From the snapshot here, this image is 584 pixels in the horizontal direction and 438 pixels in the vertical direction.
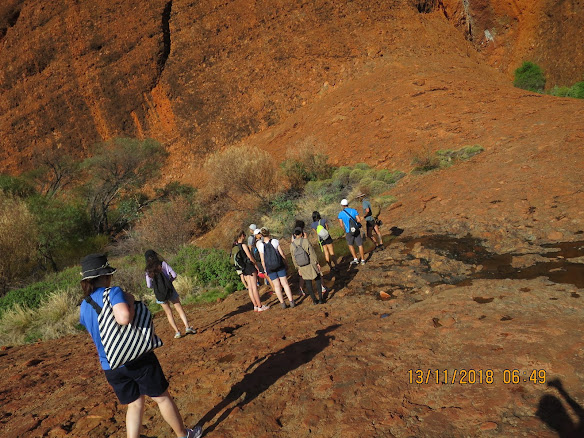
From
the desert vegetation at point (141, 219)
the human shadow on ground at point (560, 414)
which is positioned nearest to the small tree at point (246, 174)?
the desert vegetation at point (141, 219)

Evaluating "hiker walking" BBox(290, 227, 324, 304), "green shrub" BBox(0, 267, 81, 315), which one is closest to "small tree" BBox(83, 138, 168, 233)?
"green shrub" BBox(0, 267, 81, 315)

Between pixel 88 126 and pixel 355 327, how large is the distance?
35848mm

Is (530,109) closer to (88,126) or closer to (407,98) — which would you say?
(407,98)

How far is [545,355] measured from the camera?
3.28m

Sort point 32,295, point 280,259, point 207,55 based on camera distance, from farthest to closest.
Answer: point 207,55 → point 32,295 → point 280,259

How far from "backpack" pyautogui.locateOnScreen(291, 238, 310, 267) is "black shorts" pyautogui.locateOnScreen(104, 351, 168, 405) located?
3.62m

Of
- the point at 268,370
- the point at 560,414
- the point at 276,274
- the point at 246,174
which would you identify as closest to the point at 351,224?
the point at 276,274

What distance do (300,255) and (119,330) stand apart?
384cm

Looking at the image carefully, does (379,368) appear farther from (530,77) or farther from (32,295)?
(530,77)

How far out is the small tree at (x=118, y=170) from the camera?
2288cm

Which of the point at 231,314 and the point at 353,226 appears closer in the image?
the point at 231,314

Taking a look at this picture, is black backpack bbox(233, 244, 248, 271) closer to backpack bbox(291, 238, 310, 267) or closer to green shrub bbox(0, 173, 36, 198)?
backpack bbox(291, 238, 310, 267)

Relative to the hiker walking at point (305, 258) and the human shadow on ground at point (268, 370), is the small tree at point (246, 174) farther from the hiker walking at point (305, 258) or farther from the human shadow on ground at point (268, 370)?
the human shadow on ground at point (268, 370)

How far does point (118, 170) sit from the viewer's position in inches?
1019
